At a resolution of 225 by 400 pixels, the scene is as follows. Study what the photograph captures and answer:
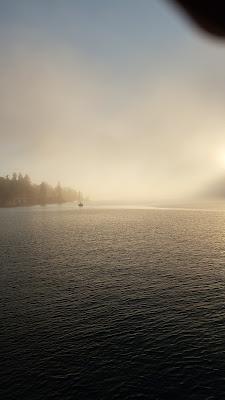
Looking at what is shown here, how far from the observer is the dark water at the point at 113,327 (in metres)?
34.4

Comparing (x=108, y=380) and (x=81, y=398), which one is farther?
(x=108, y=380)

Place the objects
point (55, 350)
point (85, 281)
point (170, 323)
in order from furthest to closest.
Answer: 1. point (85, 281)
2. point (170, 323)
3. point (55, 350)

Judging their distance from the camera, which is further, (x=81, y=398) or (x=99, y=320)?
(x=99, y=320)

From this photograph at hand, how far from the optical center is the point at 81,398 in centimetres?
3250

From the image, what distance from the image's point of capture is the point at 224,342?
1634 inches

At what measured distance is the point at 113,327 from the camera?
46.2 metres

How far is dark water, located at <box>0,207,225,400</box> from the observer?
34.4 m

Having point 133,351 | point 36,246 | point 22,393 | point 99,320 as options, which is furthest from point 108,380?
point 36,246

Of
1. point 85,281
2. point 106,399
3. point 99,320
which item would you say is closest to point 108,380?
point 106,399

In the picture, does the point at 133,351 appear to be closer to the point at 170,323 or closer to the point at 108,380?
the point at 108,380

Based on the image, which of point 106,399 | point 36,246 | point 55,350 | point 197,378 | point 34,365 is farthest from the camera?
point 36,246

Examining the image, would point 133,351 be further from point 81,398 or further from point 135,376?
point 81,398

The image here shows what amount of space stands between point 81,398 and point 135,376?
20.6 feet

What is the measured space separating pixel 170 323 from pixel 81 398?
18729mm
